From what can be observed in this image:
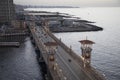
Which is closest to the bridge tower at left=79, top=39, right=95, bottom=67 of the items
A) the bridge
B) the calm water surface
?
the bridge

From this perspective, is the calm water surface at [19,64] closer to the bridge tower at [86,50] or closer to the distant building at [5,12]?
the bridge tower at [86,50]

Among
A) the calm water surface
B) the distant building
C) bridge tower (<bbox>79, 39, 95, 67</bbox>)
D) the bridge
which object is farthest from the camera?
the distant building

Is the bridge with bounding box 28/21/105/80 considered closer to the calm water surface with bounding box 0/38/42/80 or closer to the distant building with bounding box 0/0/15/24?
the calm water surface with bounding box 0/38/42/80

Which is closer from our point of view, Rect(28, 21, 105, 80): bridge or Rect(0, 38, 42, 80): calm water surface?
Rect(28, 21, 105, 80): bridge

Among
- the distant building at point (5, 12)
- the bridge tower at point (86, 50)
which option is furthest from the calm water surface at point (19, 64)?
the distant building at point (5, 12)

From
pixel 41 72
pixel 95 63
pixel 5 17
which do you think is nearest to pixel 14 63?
pixel 41 72

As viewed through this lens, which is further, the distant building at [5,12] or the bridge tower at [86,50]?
the distant building at [5,12]

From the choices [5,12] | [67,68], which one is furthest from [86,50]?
[5,12]

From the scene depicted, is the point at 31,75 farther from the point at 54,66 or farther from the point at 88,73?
the point at 88,73
